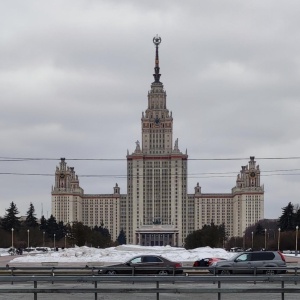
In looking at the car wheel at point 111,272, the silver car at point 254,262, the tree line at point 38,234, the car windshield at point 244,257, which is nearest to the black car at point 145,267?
the car wheel at point 111,272

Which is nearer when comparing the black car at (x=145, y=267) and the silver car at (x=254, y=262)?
the silver car at (x=254, y=262)

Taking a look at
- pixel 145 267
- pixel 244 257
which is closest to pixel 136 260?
pixel 145 267

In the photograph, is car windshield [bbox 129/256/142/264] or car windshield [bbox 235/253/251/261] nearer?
car windshield [bbox 235/253/251/261]

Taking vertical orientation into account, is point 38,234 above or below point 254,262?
below

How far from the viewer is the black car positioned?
37.0m

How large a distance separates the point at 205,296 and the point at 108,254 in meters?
51.6

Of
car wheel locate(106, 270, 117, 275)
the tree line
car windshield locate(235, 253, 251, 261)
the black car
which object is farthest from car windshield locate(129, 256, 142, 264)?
the tree line

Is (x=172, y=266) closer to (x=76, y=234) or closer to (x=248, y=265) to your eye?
(x=248, y=265)

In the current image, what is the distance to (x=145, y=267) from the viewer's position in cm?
3847

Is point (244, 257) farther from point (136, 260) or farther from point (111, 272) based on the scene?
point (111, 272)

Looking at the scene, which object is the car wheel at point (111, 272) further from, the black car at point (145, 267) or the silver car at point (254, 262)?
the silver car at point (254, 262)

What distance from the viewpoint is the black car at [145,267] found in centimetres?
3703

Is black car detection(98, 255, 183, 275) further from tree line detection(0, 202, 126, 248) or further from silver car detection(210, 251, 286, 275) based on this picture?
tree line detection(0, 202, 126, 248)

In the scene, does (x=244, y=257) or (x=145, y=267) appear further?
(x=244, y=257)
